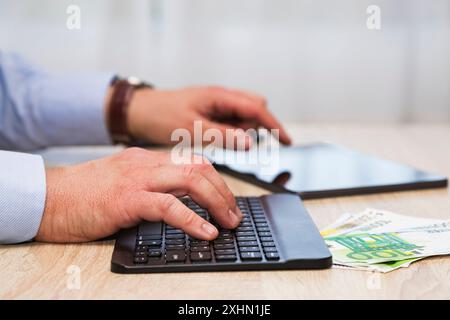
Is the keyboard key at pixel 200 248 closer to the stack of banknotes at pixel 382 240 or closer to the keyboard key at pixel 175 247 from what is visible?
the keyboard key at pixel 175 247

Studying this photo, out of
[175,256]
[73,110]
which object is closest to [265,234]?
[175,256]

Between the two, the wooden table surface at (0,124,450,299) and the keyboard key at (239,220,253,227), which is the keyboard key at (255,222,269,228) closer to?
the keyboard key at (239,220,253,227)

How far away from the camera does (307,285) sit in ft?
2.20

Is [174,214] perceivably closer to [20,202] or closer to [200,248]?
[200,248]

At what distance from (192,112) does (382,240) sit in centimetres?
62

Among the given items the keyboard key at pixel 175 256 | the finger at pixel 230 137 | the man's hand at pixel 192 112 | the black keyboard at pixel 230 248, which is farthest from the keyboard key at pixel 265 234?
the man's hand at pixel 192 112

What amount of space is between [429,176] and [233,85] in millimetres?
949

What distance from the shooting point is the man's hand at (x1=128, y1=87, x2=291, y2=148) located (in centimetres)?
134

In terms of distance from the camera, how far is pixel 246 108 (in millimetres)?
1335

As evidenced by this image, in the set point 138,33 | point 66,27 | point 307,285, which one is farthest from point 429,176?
point 66,27

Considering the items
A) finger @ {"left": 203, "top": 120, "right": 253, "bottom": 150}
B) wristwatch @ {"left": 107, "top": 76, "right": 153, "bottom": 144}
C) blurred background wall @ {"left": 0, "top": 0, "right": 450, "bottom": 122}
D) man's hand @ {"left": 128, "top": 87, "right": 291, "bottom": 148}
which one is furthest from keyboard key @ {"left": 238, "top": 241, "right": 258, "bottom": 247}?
blurred background wall @ {"left": 0, "top": 0, "right": 450, "bottom": 122}

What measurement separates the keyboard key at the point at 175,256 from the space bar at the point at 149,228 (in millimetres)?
72

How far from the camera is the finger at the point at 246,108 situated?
133 cm

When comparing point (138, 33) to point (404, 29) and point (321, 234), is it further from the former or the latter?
point (321, 234)
